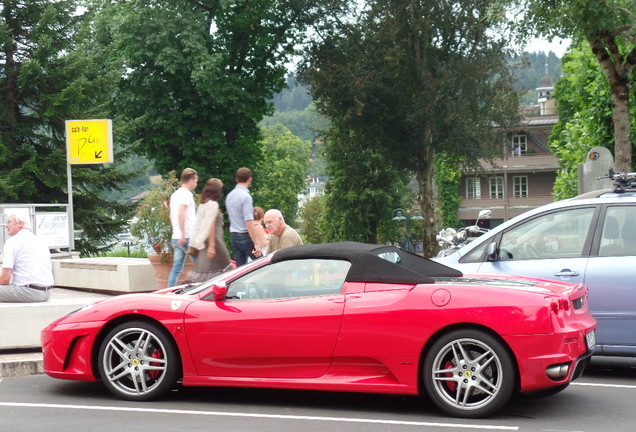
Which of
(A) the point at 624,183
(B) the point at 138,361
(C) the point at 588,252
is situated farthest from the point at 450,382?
(A) the point at 624,183

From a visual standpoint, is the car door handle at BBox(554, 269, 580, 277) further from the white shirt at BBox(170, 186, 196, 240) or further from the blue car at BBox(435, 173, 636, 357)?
the white shirt at BBox(170, 186, 196, 240)

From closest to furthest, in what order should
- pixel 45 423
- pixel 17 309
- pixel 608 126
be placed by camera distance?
1. pixel 45 423
2. pixel 17 309
3. pixel 608 126

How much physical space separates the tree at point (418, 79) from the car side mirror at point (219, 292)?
114 feet

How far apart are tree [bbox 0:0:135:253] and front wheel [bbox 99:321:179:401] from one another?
24937mm

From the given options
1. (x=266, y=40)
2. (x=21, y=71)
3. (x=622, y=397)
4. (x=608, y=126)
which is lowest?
(x=622, y=397)

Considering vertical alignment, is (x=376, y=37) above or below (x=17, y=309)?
above

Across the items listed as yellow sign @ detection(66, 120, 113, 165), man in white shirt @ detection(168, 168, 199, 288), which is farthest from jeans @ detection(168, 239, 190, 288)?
yellow sign @ detection(66, 120, 113, 165)

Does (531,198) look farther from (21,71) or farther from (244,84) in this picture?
(21,71)

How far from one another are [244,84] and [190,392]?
35691mm

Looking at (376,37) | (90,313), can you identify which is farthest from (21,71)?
(90,313)

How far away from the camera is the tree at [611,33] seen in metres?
17.4

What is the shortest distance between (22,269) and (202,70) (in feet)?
99.1

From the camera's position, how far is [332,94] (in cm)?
4356

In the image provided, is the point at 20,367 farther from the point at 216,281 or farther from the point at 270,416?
the point at 270,416
